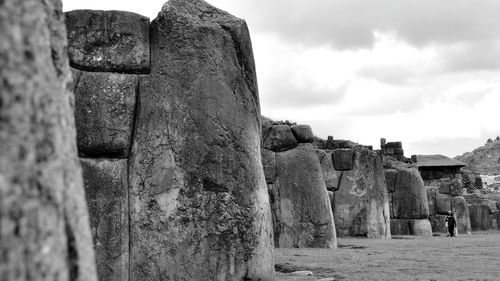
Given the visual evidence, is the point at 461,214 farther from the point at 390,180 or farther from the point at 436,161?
the point at 436,161

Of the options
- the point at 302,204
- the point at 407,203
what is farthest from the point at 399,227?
the point at 302,204

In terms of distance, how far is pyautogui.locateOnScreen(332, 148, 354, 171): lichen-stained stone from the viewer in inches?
800

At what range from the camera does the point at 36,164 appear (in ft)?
4.43

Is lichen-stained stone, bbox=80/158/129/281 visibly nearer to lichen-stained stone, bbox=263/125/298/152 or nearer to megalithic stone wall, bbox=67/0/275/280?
megalithic stone wall, bbox=67/0/275/280

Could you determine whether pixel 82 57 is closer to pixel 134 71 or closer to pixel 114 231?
pixel 134 71

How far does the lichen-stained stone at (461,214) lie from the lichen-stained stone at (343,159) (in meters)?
9.82

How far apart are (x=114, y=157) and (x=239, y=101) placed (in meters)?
1.16

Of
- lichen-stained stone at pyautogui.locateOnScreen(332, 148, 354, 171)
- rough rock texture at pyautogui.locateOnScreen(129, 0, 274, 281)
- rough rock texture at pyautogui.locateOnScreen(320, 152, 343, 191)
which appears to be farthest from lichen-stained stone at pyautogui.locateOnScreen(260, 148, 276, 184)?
rough rock texture at pyautogui.locateOnScreen(129, 0, 274, 281)

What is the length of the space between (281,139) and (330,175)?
560 cm

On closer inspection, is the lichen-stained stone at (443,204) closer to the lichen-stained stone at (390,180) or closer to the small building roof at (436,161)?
the lichen-stained stone at (390,180)

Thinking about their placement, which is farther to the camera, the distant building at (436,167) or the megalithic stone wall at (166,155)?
the distant building at (436,167)

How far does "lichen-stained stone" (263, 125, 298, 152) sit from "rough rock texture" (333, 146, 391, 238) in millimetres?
5509

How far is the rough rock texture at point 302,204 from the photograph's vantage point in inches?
569

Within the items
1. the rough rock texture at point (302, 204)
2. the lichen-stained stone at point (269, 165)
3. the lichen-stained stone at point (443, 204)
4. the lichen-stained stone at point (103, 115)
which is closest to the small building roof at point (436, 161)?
the lichen-stained stone at point (443, 204)
